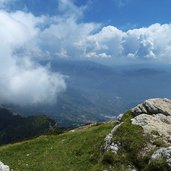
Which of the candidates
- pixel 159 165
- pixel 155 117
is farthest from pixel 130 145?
pixel 155 117

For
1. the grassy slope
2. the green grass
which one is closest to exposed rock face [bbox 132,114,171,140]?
the green grass

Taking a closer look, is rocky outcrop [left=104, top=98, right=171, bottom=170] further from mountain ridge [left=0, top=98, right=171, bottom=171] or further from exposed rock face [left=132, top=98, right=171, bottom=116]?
exposed rock face [left=132, top=98, right=171, bottom=116]

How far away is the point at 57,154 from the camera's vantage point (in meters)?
41.5

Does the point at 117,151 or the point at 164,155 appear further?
the point at 117,151

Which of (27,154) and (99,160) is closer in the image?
(99,160)

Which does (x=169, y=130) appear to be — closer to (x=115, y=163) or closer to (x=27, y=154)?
(x=115, y=163)

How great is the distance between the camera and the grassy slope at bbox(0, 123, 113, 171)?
3612 cm

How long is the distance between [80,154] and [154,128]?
28.3 ft

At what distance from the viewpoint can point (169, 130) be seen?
36188mm

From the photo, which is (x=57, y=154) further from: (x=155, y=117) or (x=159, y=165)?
(x=159, y=165)

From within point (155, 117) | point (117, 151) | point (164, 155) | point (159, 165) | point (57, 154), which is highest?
point (155, 117)

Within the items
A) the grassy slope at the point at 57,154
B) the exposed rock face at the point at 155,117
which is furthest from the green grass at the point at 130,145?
the grassy slope at the point at 57,154

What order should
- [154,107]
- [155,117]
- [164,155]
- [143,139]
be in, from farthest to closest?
[154,107] < [155,117] < [143,139] < [164,155]

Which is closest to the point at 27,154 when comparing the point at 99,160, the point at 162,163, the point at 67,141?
the point at 67,141
